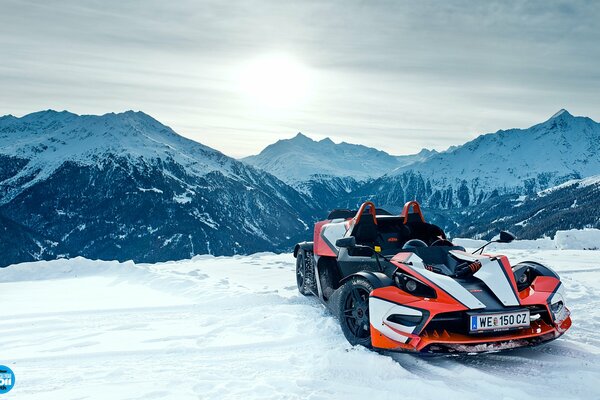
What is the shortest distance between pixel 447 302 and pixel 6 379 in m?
4.84

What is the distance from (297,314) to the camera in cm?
830

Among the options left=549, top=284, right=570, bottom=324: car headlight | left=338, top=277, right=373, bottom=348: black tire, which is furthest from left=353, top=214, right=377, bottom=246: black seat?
left=549, top=284, right=570, bottom=324: car headlight

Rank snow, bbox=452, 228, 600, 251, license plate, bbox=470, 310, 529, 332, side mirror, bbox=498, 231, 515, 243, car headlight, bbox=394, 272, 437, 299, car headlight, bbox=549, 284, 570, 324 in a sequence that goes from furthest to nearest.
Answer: snow, bbox=452, 228, 600, 251, side mirror, bbox=498, 231, 515, 243, car headlight, bbox=549, 284, 570, 324, car headlight, bbox=394, 272, 437, 299, license plate, bbox=470, 310, 529, 332

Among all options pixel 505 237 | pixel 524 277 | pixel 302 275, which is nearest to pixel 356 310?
pixel 524 277

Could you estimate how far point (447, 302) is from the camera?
5.50 meters

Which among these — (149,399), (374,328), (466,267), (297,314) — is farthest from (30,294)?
(466,267)

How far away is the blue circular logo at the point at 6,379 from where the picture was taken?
16.9ft

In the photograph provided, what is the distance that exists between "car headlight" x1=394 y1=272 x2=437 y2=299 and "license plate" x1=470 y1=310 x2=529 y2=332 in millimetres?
509

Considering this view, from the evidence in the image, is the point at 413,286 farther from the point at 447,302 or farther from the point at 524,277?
the point at 524,277

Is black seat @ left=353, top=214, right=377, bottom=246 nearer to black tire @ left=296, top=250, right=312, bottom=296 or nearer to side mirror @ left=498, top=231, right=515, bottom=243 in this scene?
side mirror @ left=498, top=231, right=515, bottom=243

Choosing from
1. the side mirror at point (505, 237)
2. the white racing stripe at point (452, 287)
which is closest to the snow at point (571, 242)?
the side mirror at point (505, 237)

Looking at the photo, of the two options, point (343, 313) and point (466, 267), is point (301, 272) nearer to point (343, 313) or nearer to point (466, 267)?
point (343, 313)

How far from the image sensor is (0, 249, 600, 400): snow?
16.1ft

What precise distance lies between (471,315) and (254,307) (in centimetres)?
450
